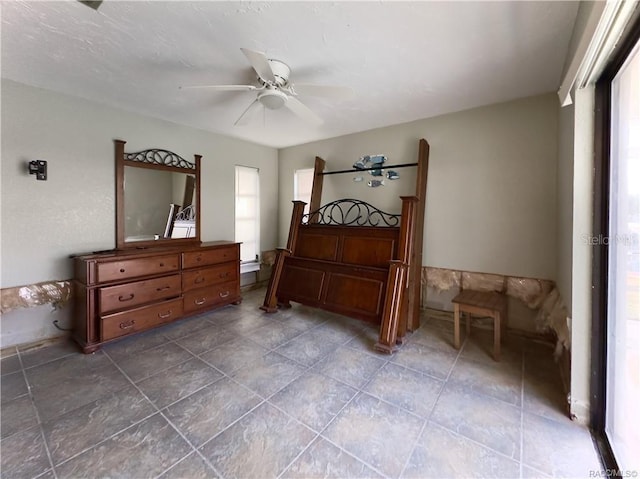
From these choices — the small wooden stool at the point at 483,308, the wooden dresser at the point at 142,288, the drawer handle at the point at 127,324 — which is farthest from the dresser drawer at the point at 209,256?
the small wooden stool at the point at 483,308

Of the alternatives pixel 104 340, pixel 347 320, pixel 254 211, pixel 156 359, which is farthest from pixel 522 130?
pixel 104 340

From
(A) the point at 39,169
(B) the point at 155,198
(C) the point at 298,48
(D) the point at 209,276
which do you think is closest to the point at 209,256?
(D) the point at 209,276

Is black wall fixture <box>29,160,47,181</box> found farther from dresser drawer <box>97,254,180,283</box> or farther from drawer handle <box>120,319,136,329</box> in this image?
drawer handle <box>120,319,136,329</box>

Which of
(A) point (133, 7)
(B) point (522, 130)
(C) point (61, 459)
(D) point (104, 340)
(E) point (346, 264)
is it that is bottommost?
(C) point (61, 459)

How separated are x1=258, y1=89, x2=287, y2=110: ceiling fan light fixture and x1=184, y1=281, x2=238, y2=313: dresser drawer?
238 cm

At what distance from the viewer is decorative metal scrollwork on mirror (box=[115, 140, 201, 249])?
10.2 feet

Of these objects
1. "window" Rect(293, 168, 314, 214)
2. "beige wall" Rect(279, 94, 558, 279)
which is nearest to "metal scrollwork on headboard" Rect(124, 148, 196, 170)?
"window" Rect(293, 168, 314, 214)

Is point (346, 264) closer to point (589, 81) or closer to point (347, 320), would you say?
point (347, 320)

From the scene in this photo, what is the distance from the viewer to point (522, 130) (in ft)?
9.03

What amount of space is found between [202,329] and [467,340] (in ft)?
9.62

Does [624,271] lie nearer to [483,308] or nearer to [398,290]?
[483,308]

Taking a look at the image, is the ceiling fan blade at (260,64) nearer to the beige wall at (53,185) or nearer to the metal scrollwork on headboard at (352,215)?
the metal scrollwork on headboard at (352,215)

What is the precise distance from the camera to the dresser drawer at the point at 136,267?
2580 millimetres

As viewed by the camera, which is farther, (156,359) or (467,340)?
(467,340)
